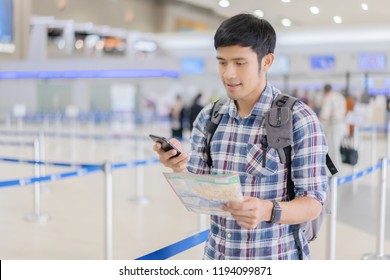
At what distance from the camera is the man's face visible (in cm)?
178

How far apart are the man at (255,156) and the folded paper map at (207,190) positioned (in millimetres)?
48

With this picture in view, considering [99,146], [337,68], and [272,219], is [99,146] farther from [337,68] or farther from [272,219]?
[272,219]

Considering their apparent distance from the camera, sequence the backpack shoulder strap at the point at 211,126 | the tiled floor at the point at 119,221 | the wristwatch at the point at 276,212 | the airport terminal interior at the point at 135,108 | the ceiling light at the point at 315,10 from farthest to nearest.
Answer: the tiled floor at the point at 119,221
the airport terminal interior at the point at 135,108
the ceiling light at the point at 315,10
the backpack shoulder strap at the point at 211,126
the wristwatch at the point at 276,212

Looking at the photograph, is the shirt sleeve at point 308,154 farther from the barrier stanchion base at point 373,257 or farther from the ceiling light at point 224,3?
the barrier stanchion base at point 373,257

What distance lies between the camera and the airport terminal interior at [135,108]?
5.01 m

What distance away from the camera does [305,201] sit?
5.75 feet

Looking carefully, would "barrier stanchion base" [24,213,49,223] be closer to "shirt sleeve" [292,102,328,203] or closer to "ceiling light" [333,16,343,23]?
"ceiling light" [333,16,343,23]

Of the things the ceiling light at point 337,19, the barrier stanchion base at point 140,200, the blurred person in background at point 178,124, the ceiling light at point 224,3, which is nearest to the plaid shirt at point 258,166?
the ceiling light at point 224,3

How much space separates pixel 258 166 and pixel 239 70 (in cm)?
33

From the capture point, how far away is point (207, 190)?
1.65m

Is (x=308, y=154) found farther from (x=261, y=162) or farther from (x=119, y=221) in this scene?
(x=119, y=221)

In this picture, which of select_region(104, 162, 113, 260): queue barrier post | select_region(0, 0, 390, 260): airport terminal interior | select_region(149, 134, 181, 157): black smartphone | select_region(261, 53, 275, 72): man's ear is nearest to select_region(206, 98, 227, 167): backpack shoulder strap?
select_region(149, 134, 181, 157): black smartphone

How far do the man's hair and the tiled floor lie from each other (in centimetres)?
281
